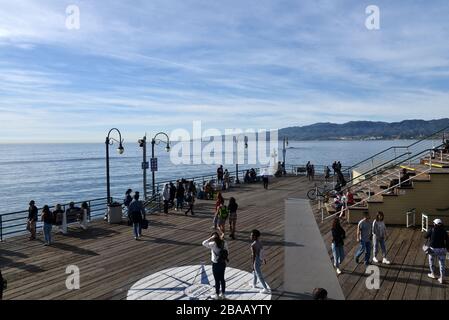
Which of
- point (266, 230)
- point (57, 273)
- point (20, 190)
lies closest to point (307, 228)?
point (266, 230)

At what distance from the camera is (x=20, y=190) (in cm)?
7138

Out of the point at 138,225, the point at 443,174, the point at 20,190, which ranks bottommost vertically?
the point at 20,190

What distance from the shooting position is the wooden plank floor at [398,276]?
9.65m

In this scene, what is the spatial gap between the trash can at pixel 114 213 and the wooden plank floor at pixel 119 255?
0.41m

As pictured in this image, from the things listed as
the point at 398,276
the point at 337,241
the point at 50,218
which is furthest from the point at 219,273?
the point at 50,218

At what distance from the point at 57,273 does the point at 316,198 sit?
1756 cm

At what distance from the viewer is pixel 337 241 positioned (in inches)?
435

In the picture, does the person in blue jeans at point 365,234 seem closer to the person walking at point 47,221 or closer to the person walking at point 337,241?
the person walking at point 337,241

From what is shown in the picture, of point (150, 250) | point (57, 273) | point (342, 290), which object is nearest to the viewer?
point (342, 290)

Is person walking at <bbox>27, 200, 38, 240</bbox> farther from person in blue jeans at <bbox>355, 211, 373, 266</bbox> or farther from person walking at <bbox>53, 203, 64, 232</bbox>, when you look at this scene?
person in blue jeans at <bbox>355, 211, 373, 266</bbox>

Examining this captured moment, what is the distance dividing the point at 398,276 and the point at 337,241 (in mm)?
1837

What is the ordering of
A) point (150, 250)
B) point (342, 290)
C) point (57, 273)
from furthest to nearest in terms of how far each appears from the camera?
1. point (150, 250)
2. point (57, 273)
3. point (342, 290)
